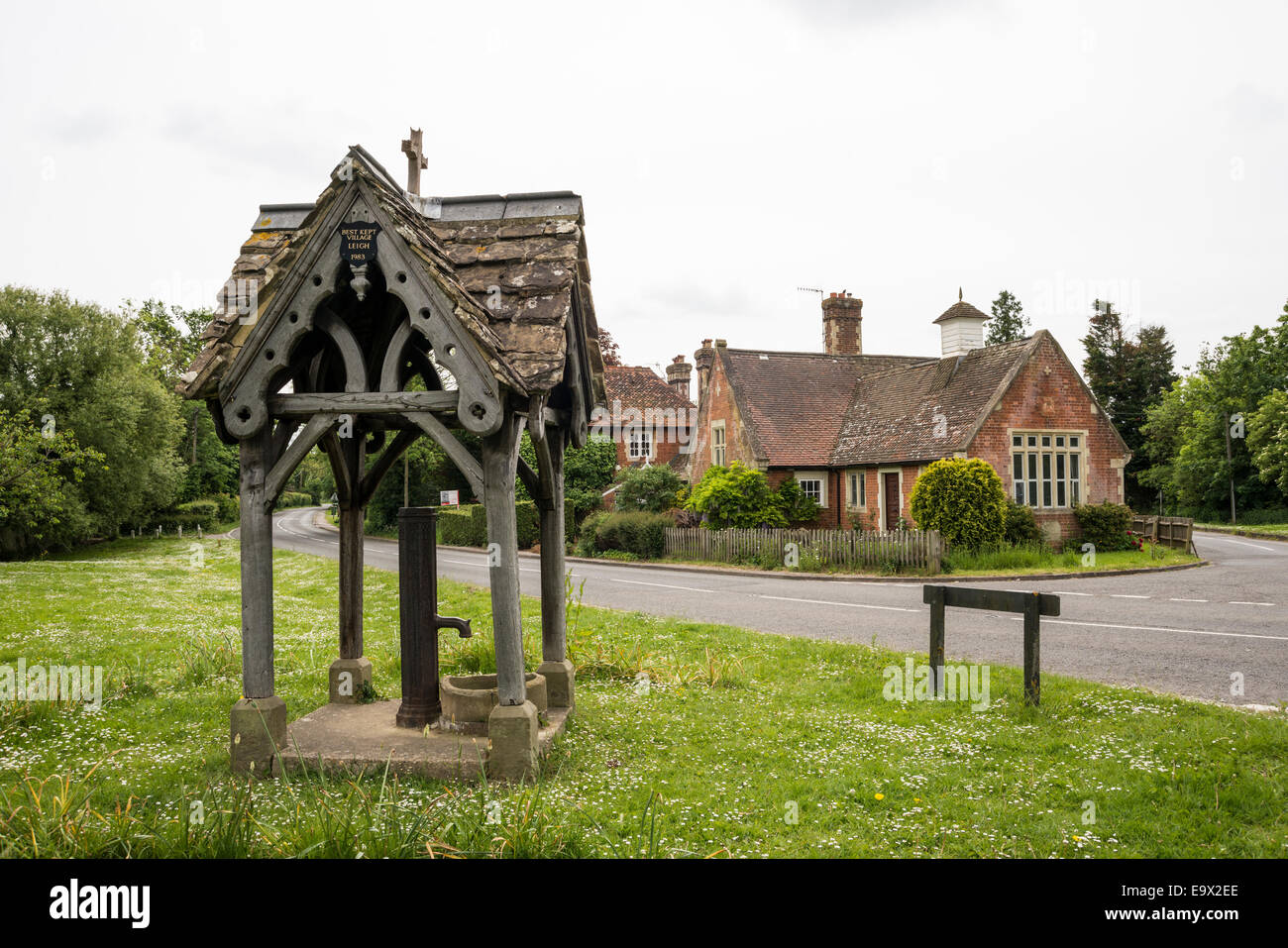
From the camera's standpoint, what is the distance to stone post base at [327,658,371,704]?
304 inches

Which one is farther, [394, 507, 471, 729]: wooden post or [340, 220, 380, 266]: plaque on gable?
[394, 507, 471, 729]: wooden post

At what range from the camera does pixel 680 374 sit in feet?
181

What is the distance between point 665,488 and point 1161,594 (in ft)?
63.6

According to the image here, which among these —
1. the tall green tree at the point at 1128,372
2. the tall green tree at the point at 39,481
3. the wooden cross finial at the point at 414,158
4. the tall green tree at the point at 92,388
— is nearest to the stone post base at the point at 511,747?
the wooden cross finial at the point at 414,158

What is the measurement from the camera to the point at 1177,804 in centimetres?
529

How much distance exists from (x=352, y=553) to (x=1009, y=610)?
638 cm

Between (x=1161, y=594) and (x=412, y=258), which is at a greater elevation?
(x=412, y=258)

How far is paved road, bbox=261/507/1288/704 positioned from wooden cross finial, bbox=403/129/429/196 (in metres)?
7.42

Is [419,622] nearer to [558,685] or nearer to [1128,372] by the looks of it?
[558,685]

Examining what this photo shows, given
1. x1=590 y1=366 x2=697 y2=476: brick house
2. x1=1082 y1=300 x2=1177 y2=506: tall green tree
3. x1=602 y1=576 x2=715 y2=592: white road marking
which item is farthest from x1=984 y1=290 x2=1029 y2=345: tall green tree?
x1=602 y1=576 x2=715 y2=592: white road marking

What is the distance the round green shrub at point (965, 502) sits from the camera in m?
23.2

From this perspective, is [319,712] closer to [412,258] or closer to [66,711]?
[66,711]

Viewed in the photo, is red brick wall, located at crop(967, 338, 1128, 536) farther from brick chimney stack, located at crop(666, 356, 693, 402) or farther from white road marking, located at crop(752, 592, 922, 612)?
brick chimney stack, located at crop(666, 356, 693, 402)
